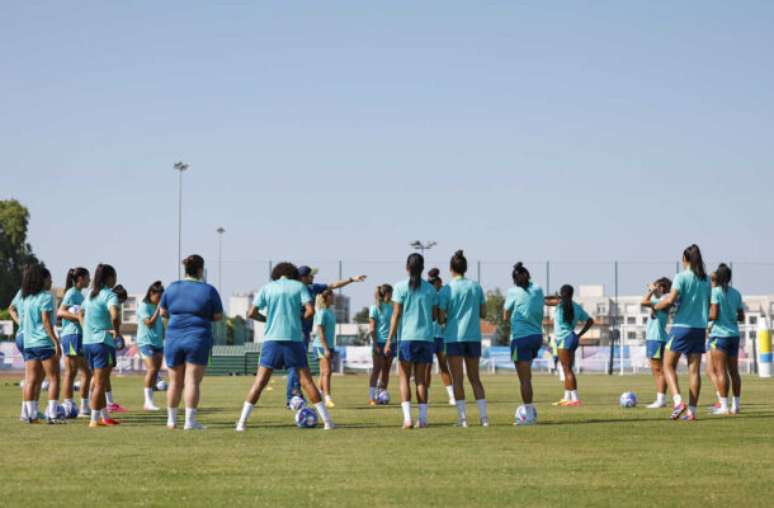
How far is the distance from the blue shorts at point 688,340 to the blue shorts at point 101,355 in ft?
26.1

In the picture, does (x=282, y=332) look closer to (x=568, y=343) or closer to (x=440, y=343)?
(x=440, y=343)

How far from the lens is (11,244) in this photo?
343 ft

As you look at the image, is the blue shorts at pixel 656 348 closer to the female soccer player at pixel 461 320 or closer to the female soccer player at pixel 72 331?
the female soccer player at pixel 461 320

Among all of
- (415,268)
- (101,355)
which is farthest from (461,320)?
(101,355)

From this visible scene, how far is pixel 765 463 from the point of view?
11.5 meters

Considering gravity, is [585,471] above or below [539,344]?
below

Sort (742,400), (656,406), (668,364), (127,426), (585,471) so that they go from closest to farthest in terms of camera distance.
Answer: (585,471) < (127,426) < (668,364) < (656,406) < (742,400)

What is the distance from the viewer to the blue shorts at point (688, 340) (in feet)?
59.1

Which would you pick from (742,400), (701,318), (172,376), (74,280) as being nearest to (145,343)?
(74,280)

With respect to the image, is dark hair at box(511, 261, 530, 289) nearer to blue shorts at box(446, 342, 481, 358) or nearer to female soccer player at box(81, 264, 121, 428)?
blue shorts at box(446, 342, 481, 358)

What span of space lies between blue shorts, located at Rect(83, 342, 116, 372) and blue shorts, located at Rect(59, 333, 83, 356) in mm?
1302

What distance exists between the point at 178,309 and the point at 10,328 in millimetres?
58757

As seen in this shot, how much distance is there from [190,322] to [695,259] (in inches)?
274

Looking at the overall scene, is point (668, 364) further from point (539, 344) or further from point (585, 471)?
point (585, 471)
